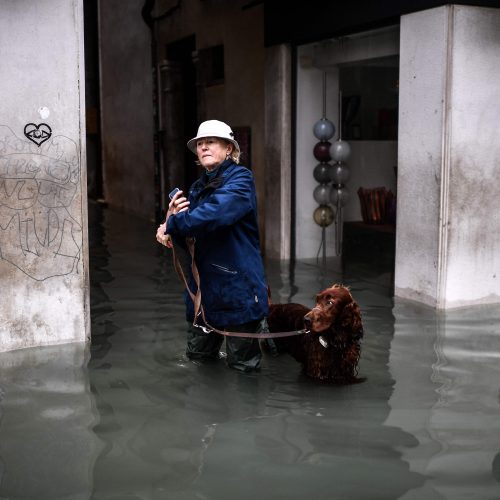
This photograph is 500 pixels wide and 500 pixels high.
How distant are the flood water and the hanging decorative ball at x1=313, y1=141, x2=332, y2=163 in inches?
141

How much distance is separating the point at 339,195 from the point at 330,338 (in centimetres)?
565

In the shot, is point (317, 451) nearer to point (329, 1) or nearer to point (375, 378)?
point (375, 378)

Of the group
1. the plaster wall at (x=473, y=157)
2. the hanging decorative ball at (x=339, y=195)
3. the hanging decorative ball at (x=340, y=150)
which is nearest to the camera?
the plaster wall at (x=473, y=157)

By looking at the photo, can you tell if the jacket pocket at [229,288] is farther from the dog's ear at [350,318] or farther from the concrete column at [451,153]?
the concrete column at [451,153]

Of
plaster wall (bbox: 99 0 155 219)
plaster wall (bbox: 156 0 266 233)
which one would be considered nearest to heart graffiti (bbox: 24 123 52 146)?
plaster wall (bbox: 156 0 266 233)

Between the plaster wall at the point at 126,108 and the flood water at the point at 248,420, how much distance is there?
9.60 m

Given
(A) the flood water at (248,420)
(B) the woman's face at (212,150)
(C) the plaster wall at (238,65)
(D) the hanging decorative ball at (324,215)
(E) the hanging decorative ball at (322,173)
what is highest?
(C) the plaster wall at (238,65)

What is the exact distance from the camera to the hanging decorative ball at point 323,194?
11297 mm

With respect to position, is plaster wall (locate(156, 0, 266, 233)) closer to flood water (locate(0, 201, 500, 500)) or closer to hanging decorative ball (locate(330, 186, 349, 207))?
hanging decorative ball (locate(330, 186, 349, 207))

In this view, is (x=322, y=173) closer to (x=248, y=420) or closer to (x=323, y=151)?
(x=323, y=151)

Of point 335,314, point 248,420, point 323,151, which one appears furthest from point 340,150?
point 248,420

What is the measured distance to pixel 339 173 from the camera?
36.4 ft

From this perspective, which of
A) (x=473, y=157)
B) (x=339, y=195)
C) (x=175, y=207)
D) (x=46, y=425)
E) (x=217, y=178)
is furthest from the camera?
(x=339, y=195)

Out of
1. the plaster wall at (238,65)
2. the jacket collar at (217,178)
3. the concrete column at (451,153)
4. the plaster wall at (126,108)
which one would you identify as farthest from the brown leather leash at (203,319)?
the plaster wall at (126,108)
